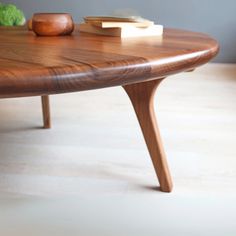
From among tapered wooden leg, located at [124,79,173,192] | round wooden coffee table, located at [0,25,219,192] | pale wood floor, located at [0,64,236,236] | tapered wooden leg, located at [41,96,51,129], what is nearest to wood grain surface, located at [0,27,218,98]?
round wooden coffee table, located at [0,25,219,192]

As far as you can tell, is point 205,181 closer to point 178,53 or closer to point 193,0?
point 178,53

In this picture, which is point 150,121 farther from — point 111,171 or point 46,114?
point 46,114

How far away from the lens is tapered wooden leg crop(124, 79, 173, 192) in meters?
0.91

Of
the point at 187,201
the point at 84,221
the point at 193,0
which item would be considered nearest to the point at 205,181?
the point at 187,201

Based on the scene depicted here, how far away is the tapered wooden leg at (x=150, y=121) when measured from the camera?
0.91 meters

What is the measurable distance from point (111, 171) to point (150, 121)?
0.26m

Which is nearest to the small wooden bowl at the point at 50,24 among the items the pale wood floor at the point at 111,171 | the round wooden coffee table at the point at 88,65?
the round wooden coffee table at the point at 88,65

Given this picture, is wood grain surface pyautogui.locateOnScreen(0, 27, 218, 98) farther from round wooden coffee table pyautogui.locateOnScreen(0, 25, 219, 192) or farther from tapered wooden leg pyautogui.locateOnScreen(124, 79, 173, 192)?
tapered wooden leg pyautogui.locateOnScreen(124, 79, 173, 192)

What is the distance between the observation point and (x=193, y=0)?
8.15ft

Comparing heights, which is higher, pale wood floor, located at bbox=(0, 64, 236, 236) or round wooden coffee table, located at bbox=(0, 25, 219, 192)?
round wooden coffee table, located at bbox=(0, 25, 219, 192)

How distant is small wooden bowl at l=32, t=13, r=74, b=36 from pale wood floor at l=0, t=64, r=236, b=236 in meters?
0.42

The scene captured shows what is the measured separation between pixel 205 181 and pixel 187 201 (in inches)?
5.0

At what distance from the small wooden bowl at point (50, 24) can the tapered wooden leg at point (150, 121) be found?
252mm

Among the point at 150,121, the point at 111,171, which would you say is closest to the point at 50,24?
the point at 150,121
